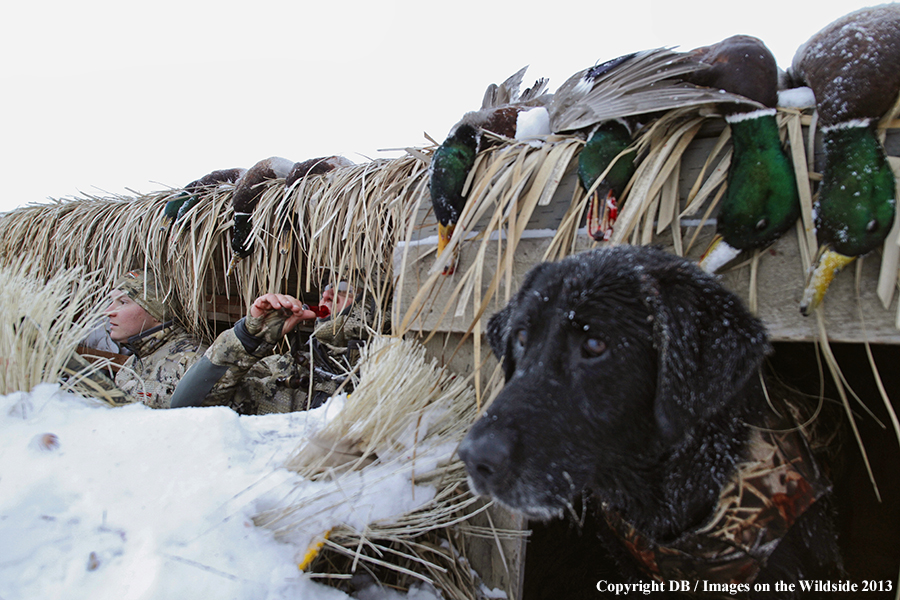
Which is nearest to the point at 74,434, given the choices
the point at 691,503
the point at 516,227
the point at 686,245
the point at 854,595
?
the point at 516,227

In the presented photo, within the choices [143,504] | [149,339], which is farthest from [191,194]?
[143,504]

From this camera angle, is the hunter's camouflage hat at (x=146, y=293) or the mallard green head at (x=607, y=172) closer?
the mallard green head at (x=607, y=172)

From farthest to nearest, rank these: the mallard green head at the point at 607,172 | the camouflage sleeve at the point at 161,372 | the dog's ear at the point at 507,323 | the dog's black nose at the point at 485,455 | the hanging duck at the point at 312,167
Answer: the hanging duck at the point at 312,167 → the camouflage sleeve at the point at 161,372 → the mallard green head at the point at 607,172 → the dog's ear at the point at 507,323 → the dog's black nose at the point at 485,455

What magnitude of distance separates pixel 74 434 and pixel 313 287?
7.91 feet

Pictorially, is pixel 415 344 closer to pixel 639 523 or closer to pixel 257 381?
pixel 639 523

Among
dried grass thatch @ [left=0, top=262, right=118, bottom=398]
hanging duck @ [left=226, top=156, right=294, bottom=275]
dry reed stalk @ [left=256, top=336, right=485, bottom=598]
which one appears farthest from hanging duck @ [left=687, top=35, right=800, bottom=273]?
hanging duck @ [left=226, top=156, right=294, bottom=275]

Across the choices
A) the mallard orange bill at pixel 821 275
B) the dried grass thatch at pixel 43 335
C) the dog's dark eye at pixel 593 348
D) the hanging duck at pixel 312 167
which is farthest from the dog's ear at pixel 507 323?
the hanging duck at pixel 312 167

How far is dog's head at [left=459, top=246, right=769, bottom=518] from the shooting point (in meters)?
Result: 0.81

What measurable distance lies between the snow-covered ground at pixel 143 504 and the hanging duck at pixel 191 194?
2.62 meters

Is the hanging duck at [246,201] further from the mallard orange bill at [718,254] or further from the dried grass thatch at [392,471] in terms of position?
the mallard orange bill at [718,254]

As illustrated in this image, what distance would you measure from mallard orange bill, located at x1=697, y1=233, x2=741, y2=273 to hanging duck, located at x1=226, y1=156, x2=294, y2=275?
2721 millimetres

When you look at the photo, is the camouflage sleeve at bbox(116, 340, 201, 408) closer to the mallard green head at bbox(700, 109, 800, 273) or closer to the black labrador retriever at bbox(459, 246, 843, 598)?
the black labrador retriever at bbox(459, 246, 843, 598)

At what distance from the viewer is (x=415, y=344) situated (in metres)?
1.49

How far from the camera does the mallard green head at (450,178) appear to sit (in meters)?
1.40
